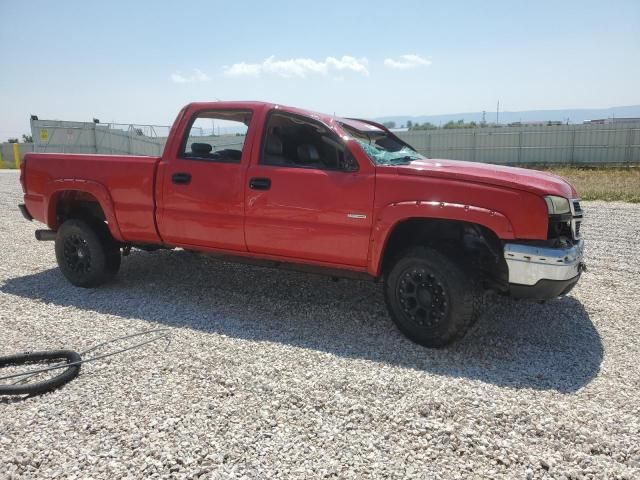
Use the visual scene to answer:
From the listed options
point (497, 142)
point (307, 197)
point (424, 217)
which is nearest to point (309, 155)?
point (307, 197)

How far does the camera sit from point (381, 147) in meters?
4.60

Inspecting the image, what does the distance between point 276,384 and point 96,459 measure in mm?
1173

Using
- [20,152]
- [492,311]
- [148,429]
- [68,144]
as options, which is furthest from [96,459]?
[20,152]

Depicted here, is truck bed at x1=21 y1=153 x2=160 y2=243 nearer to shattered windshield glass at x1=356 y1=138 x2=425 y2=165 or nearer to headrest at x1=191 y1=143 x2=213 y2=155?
headrest at x1=191 y1=143 x2=213 y2=155

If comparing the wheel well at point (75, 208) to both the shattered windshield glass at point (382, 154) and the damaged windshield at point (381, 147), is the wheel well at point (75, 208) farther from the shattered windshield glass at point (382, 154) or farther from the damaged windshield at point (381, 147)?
the shattered windshield glass at point (382, 154)

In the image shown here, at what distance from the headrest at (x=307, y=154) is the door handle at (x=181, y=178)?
1190 millimetres

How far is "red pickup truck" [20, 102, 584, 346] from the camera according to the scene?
11.9 feet

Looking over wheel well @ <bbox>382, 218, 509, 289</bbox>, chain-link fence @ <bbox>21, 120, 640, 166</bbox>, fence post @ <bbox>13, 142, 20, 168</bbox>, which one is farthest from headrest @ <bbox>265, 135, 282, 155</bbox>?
fence post @ <bbox>13, 142, 20, 168</bbox>

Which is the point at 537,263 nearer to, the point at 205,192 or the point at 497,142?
the point at 205,192

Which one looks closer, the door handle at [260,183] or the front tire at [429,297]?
the front tire at [429,297]

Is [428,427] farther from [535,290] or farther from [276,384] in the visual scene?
[535,290]

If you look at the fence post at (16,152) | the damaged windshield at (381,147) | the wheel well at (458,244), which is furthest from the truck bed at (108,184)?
the fence post at (16,152)

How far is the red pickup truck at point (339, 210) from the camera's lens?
363cm

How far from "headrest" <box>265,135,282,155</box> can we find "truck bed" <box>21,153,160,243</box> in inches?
48.6
